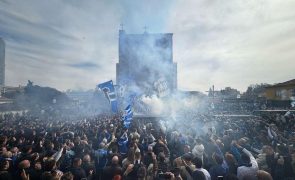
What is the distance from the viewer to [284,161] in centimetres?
624

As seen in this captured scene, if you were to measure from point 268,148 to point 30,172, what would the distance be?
609 cm

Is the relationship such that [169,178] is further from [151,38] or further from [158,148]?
[151,38]

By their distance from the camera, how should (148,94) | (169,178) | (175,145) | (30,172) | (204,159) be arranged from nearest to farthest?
(169,178), (30,172), (204,159), (175,145), (148,94)

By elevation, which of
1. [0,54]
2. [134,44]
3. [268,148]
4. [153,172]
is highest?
[0,54]

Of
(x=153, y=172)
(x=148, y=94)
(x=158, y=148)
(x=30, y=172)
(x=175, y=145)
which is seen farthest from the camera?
(x=148, y=94)

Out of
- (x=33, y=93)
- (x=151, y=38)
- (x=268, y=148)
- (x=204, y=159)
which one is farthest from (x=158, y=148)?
(x=33, y=93)

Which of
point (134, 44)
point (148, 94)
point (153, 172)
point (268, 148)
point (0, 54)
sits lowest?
point (153, 172)

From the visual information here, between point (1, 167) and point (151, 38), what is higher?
point (151, 38)

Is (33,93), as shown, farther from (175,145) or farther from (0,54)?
(0,54)

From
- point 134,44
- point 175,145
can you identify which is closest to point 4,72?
point 134,44

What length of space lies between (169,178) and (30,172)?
10.6 feet

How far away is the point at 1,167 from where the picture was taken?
5.46 metres

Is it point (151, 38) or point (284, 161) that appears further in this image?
point (151, 38)

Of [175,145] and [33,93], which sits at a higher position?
[33,93]
